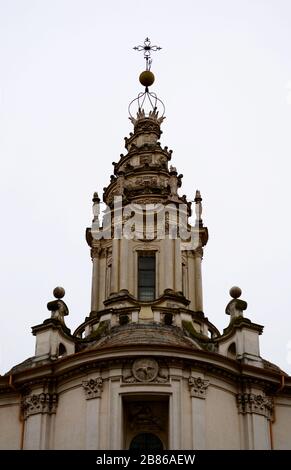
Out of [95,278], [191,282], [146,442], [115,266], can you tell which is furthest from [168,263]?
[146,442]

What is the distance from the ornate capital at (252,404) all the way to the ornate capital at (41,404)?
608cm

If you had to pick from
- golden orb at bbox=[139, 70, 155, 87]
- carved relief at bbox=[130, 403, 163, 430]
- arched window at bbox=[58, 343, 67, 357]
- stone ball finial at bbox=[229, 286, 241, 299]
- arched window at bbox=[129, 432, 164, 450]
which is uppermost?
golden orb at bbox=[139, 70, 155, 87]

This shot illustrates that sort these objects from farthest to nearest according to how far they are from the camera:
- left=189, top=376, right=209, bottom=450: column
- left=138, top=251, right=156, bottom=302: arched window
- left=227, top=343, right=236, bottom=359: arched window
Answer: left=138, top=251, right=156, bottom=302: arched window → left=227, top=343, right=236, bottom=359: arched window → left=189, top=376, right=209, bottom=450: column

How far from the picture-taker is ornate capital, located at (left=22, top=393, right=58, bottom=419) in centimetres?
3222

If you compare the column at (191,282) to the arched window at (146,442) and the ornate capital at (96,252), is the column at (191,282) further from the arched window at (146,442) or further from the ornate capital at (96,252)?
the arched window at (146,442)

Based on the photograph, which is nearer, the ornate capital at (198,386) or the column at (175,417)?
the column at (175,417)

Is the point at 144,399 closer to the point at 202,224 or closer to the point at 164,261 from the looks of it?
the point at 164,261

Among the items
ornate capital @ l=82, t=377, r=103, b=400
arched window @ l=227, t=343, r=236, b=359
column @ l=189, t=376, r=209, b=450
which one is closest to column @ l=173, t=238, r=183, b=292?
arched window @ l=227, t=343, r=236, b=359

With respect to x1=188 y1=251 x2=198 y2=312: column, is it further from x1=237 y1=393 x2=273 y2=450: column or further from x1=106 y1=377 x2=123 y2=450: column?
x1=106 y1=377 x2=123 y2=450: column

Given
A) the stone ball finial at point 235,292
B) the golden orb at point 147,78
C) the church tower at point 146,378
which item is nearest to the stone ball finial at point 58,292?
the church tower at point 146,378

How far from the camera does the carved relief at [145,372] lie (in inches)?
1232

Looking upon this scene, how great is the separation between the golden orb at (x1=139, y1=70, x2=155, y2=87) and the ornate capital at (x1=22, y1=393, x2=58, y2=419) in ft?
57.2

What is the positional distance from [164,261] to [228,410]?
7.58 meters

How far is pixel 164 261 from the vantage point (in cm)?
3766
